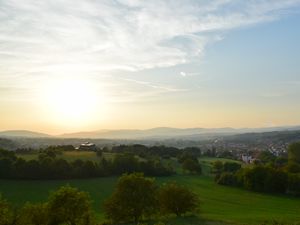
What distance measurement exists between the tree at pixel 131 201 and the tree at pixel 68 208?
19.6 feet

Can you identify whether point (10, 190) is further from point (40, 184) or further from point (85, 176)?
point (85, 176)

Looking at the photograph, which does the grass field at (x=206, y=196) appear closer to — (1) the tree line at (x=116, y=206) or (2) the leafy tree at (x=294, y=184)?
(2) the leafy tree at (x=294, y=184)

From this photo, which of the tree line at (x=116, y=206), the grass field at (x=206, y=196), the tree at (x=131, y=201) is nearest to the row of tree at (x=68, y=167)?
the grass field at (x=206, y=196)

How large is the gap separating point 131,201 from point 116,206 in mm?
1957

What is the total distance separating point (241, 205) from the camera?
255 ft

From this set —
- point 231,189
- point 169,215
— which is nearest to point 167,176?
point 231,189

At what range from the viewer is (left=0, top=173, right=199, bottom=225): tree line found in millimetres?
45281

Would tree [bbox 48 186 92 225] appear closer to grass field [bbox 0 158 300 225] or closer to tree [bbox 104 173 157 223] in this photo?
tree [bbox 104 173 157 223]

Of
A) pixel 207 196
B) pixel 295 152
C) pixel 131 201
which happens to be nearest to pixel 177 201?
pixel 131 201

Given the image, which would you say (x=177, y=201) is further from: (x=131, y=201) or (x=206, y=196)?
(x=206, y=196)

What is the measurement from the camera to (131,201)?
51.7 metres

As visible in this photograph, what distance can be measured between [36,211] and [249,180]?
210 feet

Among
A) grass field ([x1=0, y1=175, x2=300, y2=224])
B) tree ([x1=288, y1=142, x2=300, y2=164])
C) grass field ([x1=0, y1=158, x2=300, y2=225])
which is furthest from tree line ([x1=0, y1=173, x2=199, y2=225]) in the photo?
tree ([x1=288, y1=142, x2=300, y2=164])

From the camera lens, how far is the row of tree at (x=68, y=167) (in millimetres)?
94188
